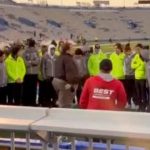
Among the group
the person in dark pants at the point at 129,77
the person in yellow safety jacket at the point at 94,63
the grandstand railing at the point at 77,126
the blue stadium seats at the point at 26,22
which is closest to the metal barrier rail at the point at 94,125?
the grandstand railing at the point at 77,126

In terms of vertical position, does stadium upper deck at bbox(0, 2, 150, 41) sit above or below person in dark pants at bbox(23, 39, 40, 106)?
above

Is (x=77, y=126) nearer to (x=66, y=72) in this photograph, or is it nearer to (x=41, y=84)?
(x=66, y=72)

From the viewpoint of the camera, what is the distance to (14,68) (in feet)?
37.0

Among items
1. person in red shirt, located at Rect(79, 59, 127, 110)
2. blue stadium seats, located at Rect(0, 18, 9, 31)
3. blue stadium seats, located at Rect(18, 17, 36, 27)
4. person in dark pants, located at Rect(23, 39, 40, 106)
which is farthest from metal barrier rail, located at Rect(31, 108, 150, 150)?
blue stadium seats, located at Rect(18, 17, 36, 27)

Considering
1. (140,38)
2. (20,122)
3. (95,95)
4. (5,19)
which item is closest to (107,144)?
(20,122)

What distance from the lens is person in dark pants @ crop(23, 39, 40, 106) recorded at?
1148 cm

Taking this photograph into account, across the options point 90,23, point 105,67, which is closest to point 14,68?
point 105,67

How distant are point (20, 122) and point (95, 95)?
125 inches

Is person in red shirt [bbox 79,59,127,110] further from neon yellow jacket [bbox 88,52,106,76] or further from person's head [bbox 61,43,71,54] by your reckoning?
→ neon yellow jacket [bbox 88,52,106,76]

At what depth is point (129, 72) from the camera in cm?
1165

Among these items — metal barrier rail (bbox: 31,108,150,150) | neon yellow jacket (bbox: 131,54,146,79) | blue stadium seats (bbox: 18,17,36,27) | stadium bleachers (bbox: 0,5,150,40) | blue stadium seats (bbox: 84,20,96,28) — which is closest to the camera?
metal barrier rail (bbox: 31,108,150,150)

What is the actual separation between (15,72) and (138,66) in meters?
2.71

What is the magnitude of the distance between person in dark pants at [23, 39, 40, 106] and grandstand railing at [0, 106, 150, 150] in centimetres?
854

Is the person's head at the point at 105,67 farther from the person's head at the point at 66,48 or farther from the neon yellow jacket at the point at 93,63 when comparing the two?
the neon yellow jacket at the point at 93,63
